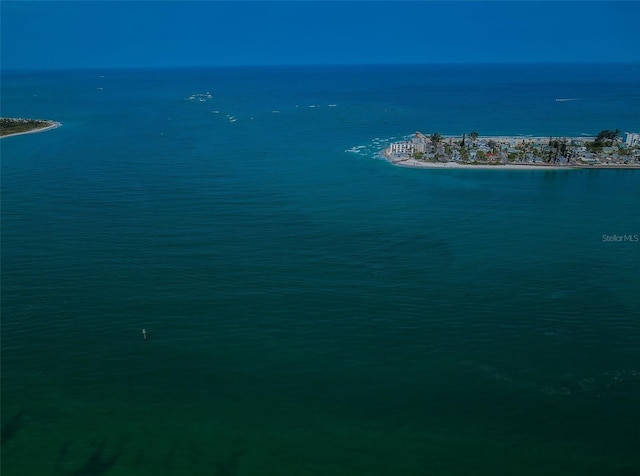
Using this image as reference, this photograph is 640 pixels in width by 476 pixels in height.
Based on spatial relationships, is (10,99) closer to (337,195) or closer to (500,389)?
(337,195)

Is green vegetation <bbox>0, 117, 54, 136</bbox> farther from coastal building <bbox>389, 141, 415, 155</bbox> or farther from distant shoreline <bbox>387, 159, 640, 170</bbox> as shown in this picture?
distant shoreline <bbox>387, 159, 640, 170</bbox>

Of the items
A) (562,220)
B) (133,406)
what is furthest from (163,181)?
(562,220)

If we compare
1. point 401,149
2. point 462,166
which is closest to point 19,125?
point 401,149

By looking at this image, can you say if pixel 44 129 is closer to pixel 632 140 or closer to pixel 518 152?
pixel 518 152

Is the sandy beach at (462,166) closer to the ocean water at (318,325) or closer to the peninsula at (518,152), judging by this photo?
the peninsula at (518,152)

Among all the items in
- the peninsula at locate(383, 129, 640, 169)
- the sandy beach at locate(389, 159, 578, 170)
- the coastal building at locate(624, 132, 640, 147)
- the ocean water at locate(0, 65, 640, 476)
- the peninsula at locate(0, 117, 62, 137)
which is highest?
the peninsula at locate(0, 117, 62, 137)

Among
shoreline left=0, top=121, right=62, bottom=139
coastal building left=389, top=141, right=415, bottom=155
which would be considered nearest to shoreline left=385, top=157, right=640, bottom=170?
coastal building left=389, top=141, right=415, bottom=155
